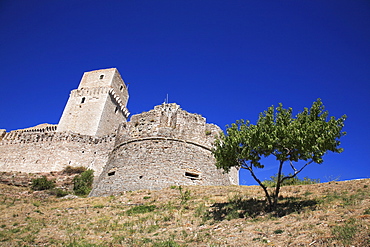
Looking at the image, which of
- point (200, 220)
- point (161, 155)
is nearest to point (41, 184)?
point (161, 155)

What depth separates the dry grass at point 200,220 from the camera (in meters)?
6.54

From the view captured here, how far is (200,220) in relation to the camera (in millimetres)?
9078

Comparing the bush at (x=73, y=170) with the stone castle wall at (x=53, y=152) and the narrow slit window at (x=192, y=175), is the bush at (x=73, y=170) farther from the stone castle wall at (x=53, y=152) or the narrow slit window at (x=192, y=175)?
the narrow slit window at (x=192, y=175)

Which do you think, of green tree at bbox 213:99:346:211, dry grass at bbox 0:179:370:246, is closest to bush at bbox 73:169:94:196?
dry grass at bbox 0:179:370:246

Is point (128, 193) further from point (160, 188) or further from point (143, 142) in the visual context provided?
point (143, 142)

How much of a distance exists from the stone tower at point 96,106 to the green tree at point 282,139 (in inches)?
1263

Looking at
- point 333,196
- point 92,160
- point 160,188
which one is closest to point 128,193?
point 160,188

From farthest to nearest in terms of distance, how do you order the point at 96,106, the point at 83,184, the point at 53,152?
the point at 96,106, the point at 53,152, the point at 83,184

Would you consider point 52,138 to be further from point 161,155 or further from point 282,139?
point 282,139

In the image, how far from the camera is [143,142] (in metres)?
17.1

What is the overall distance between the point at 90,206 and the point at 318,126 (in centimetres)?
1014

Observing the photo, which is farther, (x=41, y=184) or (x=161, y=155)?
(x=41, y=184)

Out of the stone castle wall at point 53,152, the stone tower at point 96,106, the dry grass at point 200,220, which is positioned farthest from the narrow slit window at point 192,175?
the stone tower at point 96,106

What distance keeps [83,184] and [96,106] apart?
21866 mm
